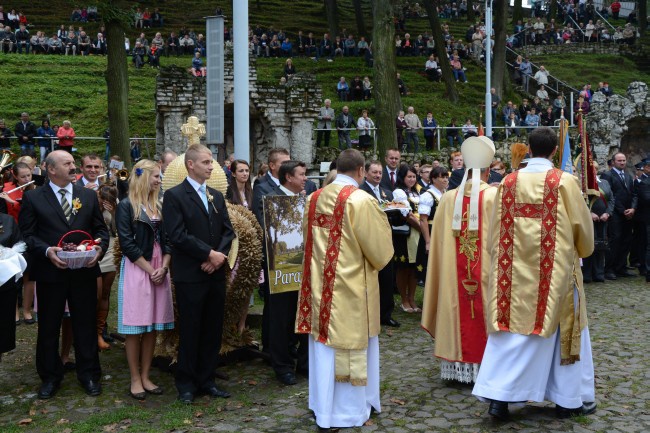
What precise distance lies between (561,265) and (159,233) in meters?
3.39

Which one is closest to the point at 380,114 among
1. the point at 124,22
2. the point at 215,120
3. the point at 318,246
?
the point at 124,22

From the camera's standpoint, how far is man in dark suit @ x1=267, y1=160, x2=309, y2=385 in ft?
24.0

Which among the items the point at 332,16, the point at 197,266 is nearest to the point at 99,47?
the point at 332,16

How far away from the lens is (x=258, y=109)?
79.8ft

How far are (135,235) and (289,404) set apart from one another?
1956 millimetres

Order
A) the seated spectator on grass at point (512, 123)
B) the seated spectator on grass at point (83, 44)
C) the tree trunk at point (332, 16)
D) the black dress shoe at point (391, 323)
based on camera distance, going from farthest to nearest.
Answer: the tree trunk at point (332, 16) < the seated spectator on grass at point (83, 44) < the seated spectator on grass at point (512, 123) < the black dress shoe at point (391, 323)

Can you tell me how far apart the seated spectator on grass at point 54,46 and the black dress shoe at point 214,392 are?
112 feet

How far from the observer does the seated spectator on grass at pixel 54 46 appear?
3759 cm

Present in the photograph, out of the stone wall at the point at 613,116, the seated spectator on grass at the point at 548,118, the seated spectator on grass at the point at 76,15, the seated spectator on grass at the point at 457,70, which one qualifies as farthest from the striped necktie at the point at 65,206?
the seated spectator on grass at the point at 76,15

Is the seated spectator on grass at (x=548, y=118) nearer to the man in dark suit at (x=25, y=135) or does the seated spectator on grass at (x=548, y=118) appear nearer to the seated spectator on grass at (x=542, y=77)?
the seated spectator on grass at (x=542, y=77)

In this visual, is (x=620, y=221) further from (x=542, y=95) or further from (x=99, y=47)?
(x=99, y=47)

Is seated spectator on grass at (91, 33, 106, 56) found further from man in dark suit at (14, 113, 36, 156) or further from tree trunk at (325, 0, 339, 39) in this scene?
man in dark suit at (14, 113, 36, 156)

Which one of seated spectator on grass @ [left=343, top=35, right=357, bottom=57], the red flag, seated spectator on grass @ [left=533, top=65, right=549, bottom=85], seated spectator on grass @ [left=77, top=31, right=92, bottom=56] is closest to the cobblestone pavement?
the red flag

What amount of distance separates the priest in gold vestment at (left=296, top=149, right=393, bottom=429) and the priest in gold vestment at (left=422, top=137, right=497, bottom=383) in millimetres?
1064
